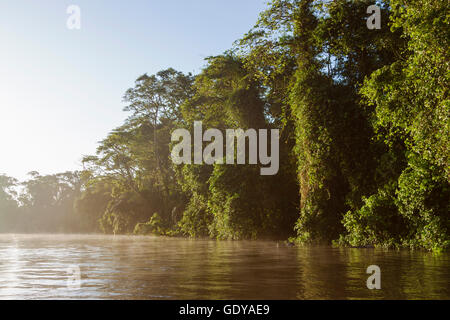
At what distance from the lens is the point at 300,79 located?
54.1 ft

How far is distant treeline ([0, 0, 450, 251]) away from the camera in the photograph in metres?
11.5

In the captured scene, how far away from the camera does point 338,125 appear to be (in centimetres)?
1544

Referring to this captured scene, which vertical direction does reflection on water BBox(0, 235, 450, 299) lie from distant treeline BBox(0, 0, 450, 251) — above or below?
below

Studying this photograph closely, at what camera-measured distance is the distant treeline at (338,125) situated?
452 inches

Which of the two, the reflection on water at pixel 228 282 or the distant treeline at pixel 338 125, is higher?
the distant treeline at pixel 338 125

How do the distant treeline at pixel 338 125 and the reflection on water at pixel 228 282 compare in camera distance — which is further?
the distant treeline at pixel 338 125

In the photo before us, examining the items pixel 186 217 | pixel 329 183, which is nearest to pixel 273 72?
pixel 329 183

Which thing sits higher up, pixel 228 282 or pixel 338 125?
pixel 338 125

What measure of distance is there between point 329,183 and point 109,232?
97.0 ft

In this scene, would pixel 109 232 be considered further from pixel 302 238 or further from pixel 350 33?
pixel 350 33

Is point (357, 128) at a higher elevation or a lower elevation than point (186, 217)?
higher

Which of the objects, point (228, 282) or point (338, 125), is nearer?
point (228, 282)

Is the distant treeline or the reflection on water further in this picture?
the distant treeline
